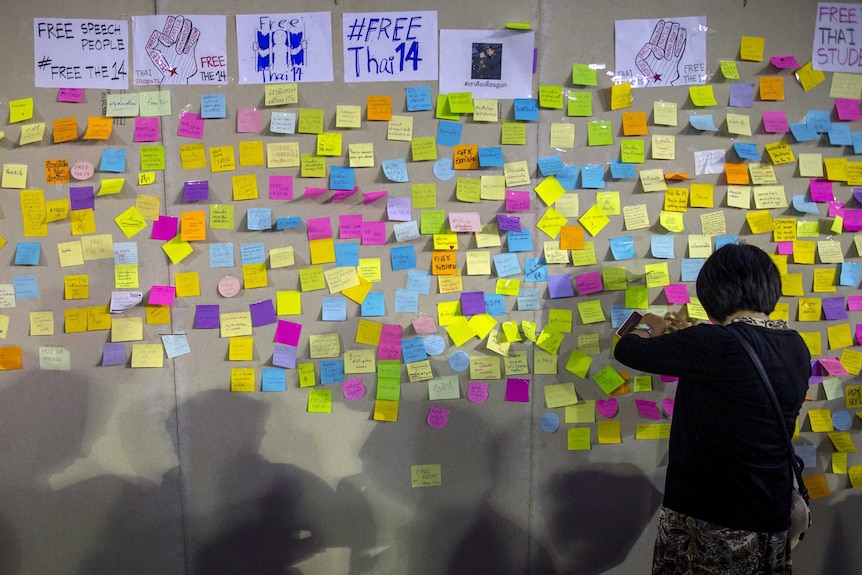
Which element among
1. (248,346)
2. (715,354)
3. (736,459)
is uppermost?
(715,354)

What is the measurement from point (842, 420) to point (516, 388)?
1276mm

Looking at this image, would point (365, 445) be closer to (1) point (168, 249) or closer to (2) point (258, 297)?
(2) point (258, 297)

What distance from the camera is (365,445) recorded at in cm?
199

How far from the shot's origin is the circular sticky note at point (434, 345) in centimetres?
196

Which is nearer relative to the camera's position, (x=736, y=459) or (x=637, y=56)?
A: (x=736, y=459)

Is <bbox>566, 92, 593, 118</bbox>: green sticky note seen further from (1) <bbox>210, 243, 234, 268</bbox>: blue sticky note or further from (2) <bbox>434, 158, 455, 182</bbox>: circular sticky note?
(1) <bbox>210, 243, 234, 268</bbox>: blue sticky note

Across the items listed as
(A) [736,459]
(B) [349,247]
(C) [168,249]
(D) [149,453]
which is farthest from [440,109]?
(D) [149,453]

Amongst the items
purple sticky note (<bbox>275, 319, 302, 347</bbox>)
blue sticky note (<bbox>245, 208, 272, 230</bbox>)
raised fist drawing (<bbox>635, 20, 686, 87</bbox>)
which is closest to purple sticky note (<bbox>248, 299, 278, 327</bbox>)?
purple sticky note (<bbox>275, 319, 302, 347</bbox>)

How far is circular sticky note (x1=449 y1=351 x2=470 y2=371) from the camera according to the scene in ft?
6.46

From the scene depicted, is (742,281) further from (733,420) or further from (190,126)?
(190,126)

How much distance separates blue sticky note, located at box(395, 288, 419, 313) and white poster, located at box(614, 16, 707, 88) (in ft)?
3.47

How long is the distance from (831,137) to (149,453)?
2755mm

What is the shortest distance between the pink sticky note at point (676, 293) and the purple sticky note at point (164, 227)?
1.79m

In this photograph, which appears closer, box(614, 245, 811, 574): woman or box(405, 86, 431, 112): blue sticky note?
box(614, 245, 811, 574): woman
